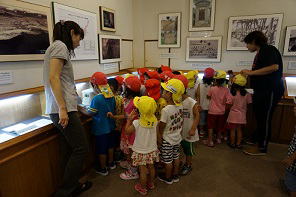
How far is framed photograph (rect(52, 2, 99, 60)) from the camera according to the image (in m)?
2.35

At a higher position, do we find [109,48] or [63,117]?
[109,48]

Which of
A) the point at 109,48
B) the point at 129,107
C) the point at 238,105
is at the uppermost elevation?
the point at 109,48

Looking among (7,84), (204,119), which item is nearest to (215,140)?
(204,119)

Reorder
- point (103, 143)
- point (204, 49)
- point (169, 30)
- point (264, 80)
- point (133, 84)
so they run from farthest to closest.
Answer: point (169, 30)
point (204, 49)
point (264, 80)
point (103, 143)
point (133, 84)

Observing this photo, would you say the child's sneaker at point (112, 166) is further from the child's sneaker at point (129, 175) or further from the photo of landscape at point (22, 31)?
the photo of landscape at point (22, 31)

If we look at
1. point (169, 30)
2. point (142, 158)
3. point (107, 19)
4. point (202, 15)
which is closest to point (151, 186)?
point (142, 158)

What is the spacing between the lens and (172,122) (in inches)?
75.0

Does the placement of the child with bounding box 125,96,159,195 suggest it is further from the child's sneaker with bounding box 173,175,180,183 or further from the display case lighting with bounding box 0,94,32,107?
the display case lighting with bounding box 0,94,32,107

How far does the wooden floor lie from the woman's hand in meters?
0.85

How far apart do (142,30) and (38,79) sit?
243 cm

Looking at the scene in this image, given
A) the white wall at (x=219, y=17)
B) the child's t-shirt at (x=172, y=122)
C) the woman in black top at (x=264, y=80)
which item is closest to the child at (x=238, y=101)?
the woman in black top at (x=264, y=80)

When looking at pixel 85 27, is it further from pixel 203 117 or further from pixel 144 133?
pixel 203 117

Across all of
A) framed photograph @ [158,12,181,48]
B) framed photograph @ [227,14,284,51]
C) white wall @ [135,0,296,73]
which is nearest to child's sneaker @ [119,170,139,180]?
white wall @ [135,0,296,73]

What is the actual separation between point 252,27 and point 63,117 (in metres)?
3.17
